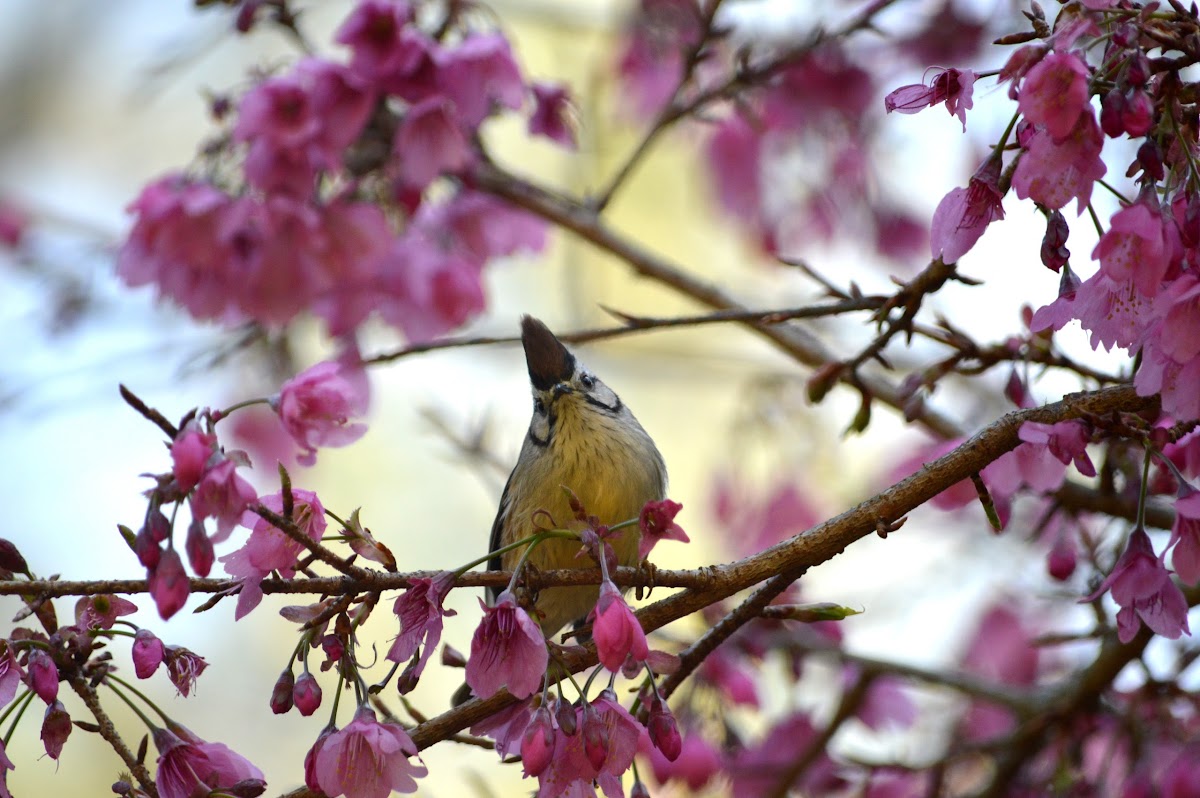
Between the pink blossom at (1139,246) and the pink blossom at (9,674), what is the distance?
1.32 m

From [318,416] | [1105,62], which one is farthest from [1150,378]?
[318,416]

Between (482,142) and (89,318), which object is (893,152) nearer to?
(482,142)

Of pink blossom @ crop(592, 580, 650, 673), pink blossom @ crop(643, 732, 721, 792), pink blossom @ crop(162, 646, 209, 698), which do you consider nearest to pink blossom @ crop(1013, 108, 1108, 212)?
pink blossom @ crop(592, 580, 650, 673)

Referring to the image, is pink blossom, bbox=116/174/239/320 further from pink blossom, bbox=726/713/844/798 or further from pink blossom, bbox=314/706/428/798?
pink blossom, bbox=726/713/844/798

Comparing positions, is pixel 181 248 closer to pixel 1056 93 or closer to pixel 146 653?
pixel 146 653

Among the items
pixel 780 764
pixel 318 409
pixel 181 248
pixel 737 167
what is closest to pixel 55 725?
pixel 318 409

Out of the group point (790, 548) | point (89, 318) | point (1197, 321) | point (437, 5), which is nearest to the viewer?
point (1197, 321)

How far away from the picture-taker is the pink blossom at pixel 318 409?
1.59 m

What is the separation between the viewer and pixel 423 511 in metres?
7.52

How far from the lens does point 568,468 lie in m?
2.74

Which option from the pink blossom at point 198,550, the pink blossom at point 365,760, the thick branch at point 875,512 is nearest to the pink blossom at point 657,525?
the thick branch at point 875,512

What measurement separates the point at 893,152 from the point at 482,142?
164 cm

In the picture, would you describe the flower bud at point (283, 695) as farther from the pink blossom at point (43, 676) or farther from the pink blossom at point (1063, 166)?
the pink blossom at point (1063, 166)

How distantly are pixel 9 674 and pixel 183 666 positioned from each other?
19 centimetres
